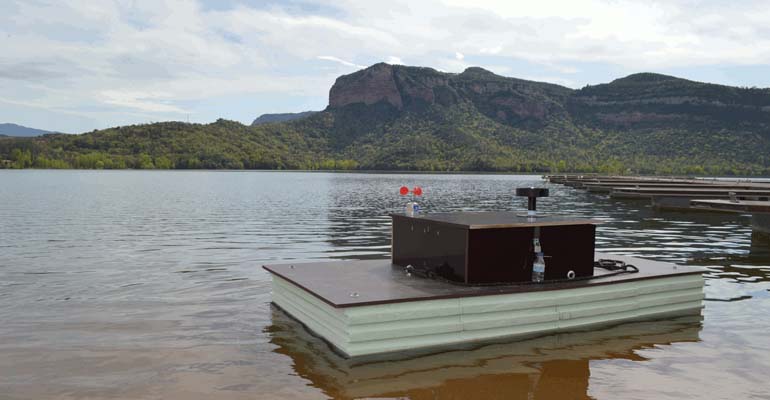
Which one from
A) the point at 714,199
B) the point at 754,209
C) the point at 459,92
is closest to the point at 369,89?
the point at 459,92

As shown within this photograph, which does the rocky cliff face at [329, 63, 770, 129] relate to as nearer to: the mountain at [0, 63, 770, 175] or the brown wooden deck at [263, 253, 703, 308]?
the mountain at [0, 63, 770, 175]

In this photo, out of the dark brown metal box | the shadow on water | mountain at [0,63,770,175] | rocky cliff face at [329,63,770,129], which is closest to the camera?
the shadow on water

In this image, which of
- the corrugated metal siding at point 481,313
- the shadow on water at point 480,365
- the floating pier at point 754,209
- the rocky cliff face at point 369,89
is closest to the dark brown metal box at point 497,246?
the corrugated metal siding at point 481,313

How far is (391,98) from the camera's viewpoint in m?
181

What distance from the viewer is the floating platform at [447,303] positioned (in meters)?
6.96

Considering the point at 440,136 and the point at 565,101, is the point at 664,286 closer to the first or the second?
the point at 440,136

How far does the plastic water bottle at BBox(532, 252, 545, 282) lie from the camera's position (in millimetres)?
8102

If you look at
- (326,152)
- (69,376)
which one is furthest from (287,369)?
(326,152)

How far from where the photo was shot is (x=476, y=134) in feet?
532

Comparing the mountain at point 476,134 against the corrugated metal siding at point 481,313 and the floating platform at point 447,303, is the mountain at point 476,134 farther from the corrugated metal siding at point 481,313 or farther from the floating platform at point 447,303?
the floating platform at point 447,303

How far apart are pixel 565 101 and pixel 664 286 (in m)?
183

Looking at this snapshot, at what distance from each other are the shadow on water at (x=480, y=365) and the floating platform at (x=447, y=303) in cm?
18

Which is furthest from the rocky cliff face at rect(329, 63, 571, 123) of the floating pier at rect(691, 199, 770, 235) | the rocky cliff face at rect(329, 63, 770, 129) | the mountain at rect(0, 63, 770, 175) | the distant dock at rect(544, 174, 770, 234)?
the floating pier at rect(691, 199, 770, 235)

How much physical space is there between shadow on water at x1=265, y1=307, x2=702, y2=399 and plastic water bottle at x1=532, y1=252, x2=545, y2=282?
0.82m
